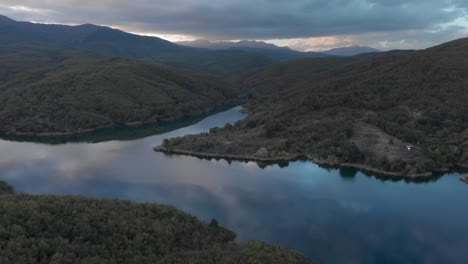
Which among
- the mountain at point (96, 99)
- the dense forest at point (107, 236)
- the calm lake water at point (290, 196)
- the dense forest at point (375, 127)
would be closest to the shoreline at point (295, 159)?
the dense forest at point (375, 127)

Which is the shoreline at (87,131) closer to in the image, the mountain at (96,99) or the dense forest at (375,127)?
the mountain at (96,99)

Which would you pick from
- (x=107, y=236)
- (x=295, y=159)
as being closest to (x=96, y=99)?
(x=295, y=159)

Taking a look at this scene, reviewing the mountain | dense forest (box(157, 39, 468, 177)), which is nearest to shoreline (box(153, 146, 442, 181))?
dense forest (box(157, 39, 468, 177))

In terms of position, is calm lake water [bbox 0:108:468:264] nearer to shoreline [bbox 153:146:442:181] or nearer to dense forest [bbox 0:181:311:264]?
shoreline [bbox 153:146:442:181]

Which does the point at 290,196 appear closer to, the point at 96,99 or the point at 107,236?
the point at 107,236

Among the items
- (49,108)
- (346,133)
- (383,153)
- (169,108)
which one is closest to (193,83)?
(169,108)

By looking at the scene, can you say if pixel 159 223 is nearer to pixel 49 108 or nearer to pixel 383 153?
pixel 383 153
